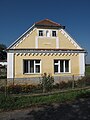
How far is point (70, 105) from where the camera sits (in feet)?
38.1

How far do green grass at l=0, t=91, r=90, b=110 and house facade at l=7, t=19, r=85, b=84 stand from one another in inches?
310

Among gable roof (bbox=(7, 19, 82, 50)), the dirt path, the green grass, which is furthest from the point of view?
gable roof (bbox=(7, 19, 82, 50))

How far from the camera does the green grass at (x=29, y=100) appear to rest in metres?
11.0

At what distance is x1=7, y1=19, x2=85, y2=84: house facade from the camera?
21.6 m

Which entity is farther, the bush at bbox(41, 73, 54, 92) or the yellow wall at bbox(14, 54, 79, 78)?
the yellow wall at bbox(14, 54, 79, 78)

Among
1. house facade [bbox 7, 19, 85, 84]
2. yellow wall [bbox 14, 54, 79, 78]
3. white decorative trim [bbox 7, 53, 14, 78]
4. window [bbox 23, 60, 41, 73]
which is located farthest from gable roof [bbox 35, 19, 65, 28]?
white decorative trim [bbox 7, 53, 14, 78]

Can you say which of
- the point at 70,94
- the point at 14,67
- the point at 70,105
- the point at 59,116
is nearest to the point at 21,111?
the point at 59,116

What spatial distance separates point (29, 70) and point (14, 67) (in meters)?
1.54

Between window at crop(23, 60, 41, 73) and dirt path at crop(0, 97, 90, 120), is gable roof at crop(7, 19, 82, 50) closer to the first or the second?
window at crop(23, 60, 41, 73)

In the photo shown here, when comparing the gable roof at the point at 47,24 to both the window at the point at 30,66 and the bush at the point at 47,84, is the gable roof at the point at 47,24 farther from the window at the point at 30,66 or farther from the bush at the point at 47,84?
the bush at the point at 47,84

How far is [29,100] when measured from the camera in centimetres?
1214

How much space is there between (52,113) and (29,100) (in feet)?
8.56

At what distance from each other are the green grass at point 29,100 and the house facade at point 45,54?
788cm

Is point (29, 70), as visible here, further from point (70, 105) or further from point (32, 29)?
point (70, 105)
